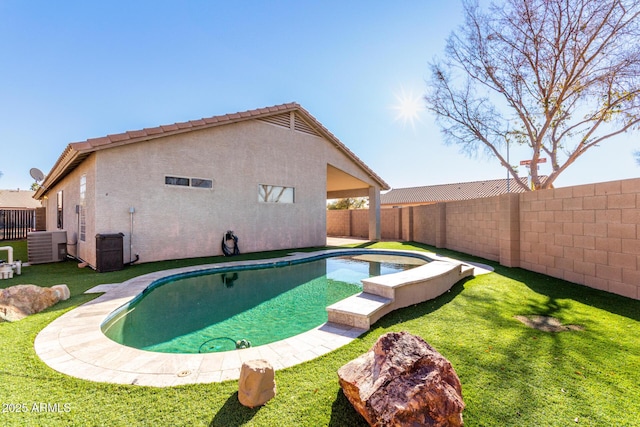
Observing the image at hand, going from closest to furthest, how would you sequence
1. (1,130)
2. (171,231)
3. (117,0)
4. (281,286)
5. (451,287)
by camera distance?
(451,287)
(281,286)
(117,0)
(171,231)
(1,130)

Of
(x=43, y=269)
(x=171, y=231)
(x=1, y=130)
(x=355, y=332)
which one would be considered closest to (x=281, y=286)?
(x=355, y=332)

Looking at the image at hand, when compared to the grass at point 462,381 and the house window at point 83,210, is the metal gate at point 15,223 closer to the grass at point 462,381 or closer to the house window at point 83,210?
the house window at point 83,210

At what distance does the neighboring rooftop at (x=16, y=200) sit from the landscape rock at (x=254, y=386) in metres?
44.3

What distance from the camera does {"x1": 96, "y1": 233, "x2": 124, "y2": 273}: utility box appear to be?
27.0 ft

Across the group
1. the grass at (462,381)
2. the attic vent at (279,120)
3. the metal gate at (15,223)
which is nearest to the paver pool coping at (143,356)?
the grass at (462,381)

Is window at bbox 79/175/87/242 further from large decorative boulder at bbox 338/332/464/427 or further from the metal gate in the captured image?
the metal gate

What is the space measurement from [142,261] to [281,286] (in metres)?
5.36

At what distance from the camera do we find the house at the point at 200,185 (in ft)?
29.4

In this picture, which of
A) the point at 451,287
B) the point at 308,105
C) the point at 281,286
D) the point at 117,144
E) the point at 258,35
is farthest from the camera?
the point at 308,105

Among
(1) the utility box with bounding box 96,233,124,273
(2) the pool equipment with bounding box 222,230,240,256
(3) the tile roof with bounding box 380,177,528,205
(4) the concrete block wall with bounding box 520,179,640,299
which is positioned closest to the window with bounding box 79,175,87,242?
(1) the utility box with bounding box 96,233,124,273

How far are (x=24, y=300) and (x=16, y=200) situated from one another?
4246cm

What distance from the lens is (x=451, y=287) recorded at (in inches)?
262

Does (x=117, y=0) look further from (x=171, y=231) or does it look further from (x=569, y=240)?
(x=569, y=240)

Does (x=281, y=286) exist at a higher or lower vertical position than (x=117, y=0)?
lower
